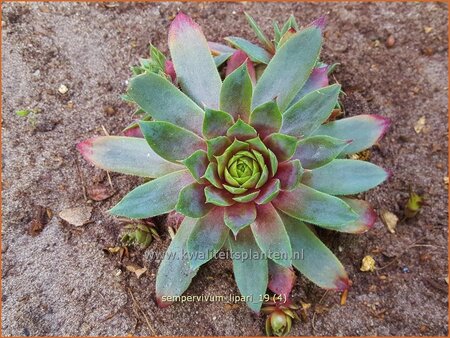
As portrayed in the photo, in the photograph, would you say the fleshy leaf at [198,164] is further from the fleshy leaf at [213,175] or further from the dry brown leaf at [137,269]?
the dry brown leaf at [137,269]

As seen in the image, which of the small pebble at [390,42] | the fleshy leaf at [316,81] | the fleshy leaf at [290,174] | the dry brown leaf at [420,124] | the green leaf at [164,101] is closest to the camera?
the fleshy leaf at [290,174]

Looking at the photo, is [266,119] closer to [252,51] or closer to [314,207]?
[314,207]

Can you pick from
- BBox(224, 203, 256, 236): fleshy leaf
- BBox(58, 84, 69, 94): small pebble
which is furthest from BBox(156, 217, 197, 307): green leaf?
BBox(58, 84, 69, 94): small pebble

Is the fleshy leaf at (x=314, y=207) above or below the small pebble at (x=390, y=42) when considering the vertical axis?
above

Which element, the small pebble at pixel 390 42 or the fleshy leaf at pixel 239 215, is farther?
the small pebble at pixel 390 42

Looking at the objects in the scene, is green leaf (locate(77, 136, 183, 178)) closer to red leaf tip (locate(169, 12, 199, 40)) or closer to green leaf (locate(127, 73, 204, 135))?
green leaf (locate(127, 73, 204, 135))

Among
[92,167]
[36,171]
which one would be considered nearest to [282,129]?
[92,167]

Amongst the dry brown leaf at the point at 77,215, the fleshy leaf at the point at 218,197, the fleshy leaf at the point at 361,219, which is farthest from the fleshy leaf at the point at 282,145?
the dry brown leaf at the point at 77,215
